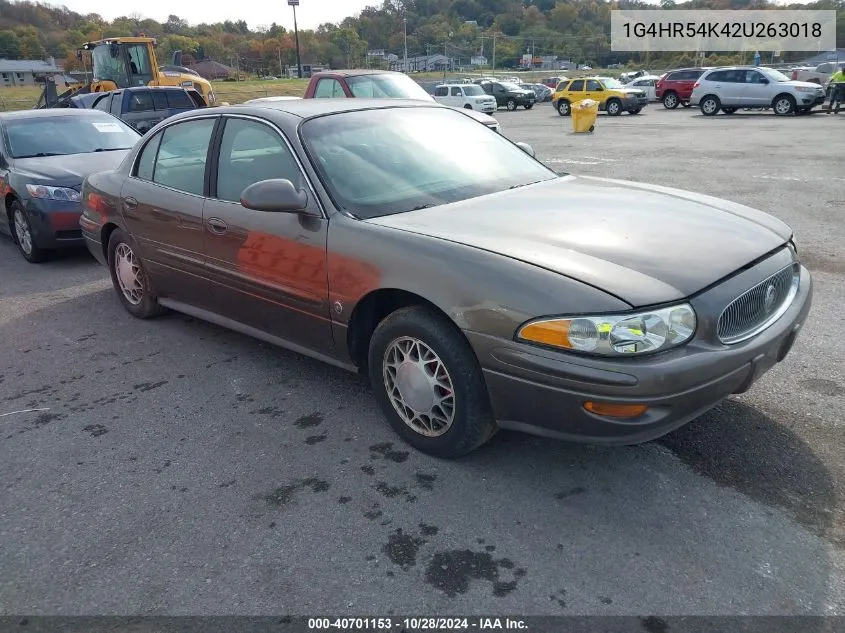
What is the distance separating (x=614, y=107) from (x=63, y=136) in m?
25.5

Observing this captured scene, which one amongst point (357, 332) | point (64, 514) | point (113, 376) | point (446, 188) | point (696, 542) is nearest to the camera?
point (696, 542)

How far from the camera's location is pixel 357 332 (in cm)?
343

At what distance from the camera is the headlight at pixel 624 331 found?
2.51m

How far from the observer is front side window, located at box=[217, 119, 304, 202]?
369 centimetres

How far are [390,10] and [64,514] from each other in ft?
427

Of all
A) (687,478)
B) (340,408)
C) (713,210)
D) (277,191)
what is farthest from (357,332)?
(713,210)

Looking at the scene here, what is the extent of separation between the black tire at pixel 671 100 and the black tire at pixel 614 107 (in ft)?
12.4

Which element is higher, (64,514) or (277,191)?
(277,191)

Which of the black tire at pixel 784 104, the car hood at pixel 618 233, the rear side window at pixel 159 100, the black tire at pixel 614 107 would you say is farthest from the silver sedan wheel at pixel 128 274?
the black tire at pixel 614 107

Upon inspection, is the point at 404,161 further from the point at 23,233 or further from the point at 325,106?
the point at 23,233

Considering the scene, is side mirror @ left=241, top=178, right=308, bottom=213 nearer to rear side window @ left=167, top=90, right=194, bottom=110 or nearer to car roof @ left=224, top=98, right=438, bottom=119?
car roof @ left=224, top=98, right=438, bottom=119

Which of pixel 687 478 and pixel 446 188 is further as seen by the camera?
pixel 446 188

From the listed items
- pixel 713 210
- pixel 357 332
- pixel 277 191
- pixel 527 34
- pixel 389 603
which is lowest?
pixel 389 603

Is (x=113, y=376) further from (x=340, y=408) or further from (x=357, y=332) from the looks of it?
(x=357, y=332)
